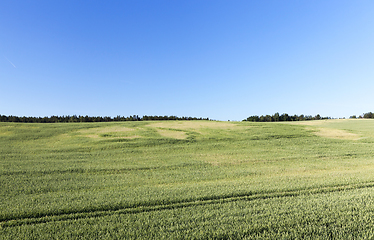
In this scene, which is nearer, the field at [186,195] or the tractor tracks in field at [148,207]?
the field at [186,195]

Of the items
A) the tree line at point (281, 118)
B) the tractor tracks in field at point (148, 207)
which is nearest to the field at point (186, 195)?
the tractor tracks in field at point (148, 207)

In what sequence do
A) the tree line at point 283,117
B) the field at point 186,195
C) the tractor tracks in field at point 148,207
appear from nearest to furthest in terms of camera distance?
the field at point 186,195 < the tractor tracks in field at point 148,207 < the tree line at point 283,117

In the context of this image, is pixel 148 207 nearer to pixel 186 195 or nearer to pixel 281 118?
pixel 186 195

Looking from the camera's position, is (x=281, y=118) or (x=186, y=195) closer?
(x=186, y=195)

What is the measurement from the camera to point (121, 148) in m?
19.6

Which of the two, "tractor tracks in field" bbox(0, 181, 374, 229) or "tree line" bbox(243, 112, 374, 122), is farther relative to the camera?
"tree line" bbox(243, 112, 374, 122)

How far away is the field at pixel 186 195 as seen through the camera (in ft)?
16.4

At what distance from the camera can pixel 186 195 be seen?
720 cm

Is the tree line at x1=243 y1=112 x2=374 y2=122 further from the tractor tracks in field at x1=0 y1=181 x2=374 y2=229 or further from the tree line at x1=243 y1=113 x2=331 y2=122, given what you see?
the tractor tracks in field at x1=0 y1=181 x2=374 y2=229

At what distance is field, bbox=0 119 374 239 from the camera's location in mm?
5012

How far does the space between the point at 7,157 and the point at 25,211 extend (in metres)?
13.0

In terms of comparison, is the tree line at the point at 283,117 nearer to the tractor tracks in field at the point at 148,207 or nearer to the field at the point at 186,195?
the field at the point at 186,195

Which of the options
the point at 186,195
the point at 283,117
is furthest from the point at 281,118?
the point at 186,195

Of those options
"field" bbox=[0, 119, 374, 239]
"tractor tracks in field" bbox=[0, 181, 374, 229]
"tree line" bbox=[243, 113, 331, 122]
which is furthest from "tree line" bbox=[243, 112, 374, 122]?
"tractor tracks in field" bbox=[0, 181, 374, 229]
